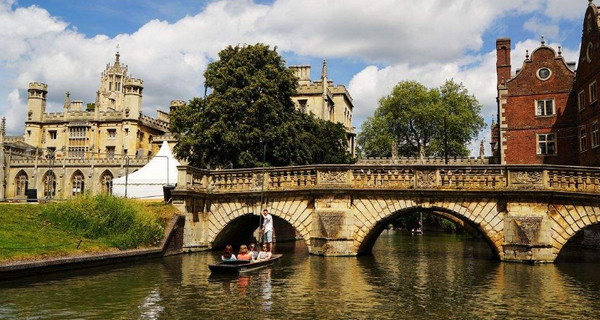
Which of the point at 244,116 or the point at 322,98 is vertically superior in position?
the point at 322,98

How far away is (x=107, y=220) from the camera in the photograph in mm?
22719

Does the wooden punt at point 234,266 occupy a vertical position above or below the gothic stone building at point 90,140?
below

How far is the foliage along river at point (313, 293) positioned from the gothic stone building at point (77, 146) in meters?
58.4

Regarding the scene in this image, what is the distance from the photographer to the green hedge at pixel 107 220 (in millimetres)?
22234

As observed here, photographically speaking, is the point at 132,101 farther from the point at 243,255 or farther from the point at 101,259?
the point at 243,255

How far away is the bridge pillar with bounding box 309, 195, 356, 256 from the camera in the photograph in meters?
23.7

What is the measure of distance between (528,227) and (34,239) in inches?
782

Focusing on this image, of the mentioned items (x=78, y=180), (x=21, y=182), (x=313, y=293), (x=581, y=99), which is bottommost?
(x=313, y=293)

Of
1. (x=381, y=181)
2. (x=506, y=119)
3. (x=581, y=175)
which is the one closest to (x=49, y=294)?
(x=381, y=181)

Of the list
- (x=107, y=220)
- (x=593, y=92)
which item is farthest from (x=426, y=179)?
(x=593, y=92)

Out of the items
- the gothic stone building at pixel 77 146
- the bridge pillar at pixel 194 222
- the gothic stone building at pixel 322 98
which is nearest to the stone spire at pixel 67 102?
the gothic stone building at pixel 77 146

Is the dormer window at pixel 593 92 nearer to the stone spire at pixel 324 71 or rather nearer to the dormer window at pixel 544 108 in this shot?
the dormer window at pixel 544 108

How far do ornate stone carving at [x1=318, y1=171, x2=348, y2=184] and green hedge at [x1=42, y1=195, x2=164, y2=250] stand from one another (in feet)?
26.7

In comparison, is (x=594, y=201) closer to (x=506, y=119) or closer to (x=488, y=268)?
(x=488, y=268)
